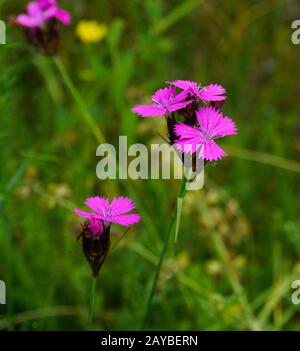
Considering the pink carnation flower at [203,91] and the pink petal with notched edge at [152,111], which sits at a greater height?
the pink carnation flower at [203,91]

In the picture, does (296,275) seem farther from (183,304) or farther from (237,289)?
(183,304)

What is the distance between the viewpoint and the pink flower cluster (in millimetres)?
887

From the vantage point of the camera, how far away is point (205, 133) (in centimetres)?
89

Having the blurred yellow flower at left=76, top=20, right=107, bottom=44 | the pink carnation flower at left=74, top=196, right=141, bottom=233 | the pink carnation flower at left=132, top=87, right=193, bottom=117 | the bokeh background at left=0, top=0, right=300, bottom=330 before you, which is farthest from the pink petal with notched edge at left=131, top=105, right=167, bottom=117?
the blurred yellow flower at left=76, top=20, right=107, bottom=44

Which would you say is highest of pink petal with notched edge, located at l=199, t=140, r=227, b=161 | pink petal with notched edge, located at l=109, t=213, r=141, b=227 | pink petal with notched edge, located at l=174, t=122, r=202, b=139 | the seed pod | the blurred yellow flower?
the blurred yellow flower

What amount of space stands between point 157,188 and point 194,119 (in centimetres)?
97

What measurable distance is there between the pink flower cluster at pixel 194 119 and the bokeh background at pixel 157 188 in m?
0.43

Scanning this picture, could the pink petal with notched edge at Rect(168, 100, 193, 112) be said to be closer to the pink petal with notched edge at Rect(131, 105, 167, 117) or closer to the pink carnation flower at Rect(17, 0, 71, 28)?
the pink petal with notched edge at Rect(131, 105, 167, 117)

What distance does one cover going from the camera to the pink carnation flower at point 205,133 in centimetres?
88

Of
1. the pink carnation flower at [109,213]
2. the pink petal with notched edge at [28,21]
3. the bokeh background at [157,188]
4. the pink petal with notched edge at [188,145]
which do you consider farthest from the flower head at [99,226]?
the pink petal with notched edge at [28,21]

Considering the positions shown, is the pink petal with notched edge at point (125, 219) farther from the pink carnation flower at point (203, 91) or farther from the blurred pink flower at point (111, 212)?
the pink carnation flower at point (203, 91)

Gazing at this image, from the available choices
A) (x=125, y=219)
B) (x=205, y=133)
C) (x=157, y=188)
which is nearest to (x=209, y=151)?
(x=205, y=133)
